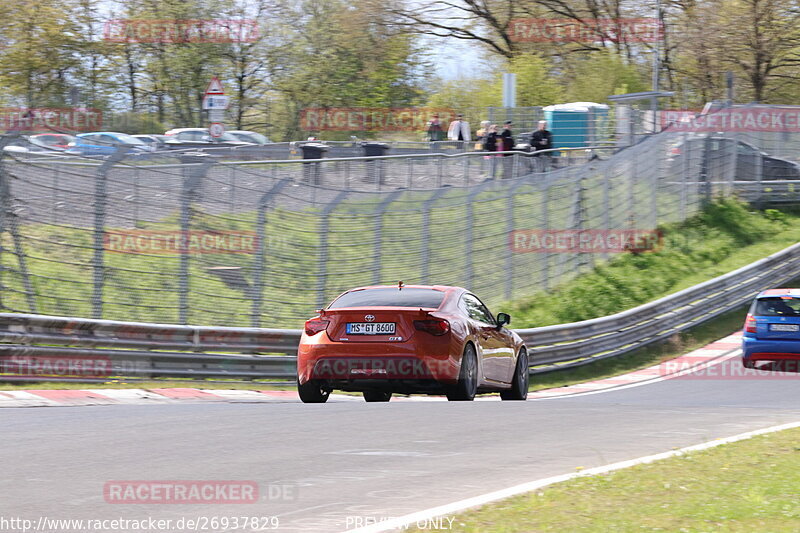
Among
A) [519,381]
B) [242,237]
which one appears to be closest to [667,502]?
[519,381]

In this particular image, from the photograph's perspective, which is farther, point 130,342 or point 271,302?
point 271,302

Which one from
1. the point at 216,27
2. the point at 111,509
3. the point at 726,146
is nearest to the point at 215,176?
the point at 111,509

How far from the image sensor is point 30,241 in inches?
546

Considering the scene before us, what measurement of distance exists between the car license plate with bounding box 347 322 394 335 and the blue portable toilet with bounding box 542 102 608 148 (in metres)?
28.5

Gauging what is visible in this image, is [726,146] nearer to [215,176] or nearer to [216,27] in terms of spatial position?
[215,176]

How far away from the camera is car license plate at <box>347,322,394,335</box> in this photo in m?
12.2

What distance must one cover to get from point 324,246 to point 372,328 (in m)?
5.13

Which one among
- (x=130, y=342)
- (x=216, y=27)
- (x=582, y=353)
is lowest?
(x=582, y=353)

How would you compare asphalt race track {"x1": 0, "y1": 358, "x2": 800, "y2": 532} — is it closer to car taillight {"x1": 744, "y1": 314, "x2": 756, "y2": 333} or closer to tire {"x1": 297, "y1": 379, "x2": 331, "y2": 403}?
tire {"x1": 297, "y1": 379, "x2": 331, "y2": 403}

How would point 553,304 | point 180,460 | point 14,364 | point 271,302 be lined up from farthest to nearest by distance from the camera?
point 553,304 < point 271,302 < point 14,364 < point 180,460

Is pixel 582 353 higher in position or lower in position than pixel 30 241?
lower

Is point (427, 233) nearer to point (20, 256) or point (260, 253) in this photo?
point (260, 253)

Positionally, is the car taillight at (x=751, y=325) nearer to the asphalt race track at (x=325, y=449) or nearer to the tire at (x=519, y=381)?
the tire at (x=519, y=381)

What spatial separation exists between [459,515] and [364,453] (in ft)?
7.98
